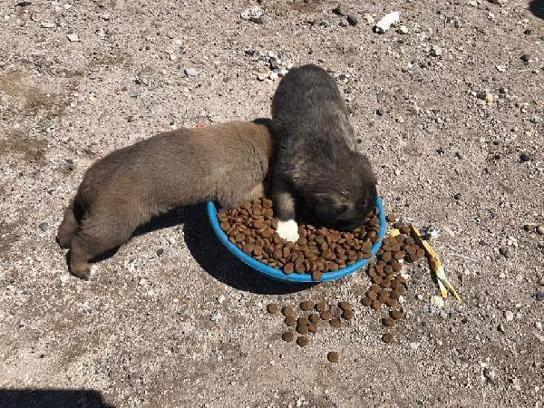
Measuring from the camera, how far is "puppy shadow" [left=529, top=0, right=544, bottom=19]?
944cm

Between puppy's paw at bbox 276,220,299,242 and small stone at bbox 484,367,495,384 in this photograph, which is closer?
small stone at bbox 484,367,495,384

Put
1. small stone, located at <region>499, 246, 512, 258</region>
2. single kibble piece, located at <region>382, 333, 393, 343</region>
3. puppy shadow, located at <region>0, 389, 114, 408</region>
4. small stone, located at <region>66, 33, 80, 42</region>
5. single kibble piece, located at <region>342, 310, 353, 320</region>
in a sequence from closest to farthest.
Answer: puppy shadow, located at <region>0, 389, 114, 408</region> → single kibble piece, located at <region>382, 333, 393, 343</region> → single kibble piece, located at <region>342, 310, 353, 320</region> → small stone, located at <region>499, 246, 512, 258</region> → small stone, located at <region>66, 33, 80, 42</region>

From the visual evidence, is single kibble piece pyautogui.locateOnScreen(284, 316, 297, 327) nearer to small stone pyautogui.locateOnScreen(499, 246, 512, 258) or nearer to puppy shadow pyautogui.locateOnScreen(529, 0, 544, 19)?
small stone pyautogui.locateOnScreen(499, 246, 512, 258)

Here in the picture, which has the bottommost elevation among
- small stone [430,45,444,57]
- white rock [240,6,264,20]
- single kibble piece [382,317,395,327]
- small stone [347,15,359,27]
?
single kibble piece [382,317,395,327]

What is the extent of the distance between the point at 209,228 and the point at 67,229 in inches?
62.8

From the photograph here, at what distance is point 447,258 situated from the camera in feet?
20.6

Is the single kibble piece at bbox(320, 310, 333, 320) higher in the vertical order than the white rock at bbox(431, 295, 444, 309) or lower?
lower

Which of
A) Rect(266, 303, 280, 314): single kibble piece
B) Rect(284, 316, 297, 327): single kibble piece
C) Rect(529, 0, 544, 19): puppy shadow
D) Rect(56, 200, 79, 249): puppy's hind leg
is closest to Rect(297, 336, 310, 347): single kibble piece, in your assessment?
Rect(284, 316, 297, 327): single kibble piece

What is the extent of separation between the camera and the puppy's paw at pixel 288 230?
227 inches

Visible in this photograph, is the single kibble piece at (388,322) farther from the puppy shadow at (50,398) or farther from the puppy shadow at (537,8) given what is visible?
the puppy shadow at (537,8)

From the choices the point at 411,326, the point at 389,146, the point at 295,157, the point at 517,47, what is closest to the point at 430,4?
the point at 517,47

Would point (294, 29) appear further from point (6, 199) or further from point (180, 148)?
point (6, 199)

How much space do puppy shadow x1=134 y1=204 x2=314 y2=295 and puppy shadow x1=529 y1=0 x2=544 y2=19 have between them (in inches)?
275

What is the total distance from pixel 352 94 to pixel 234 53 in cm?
196
